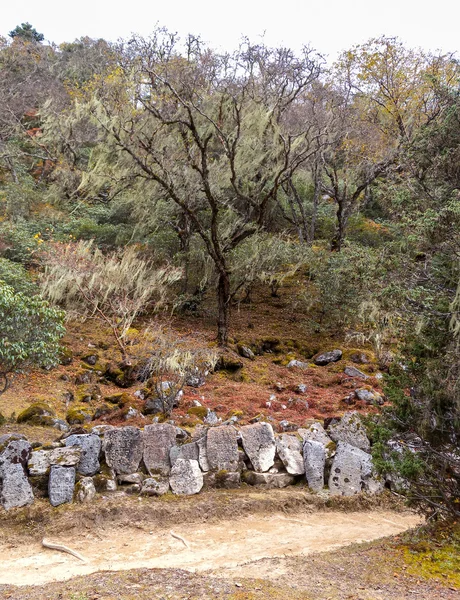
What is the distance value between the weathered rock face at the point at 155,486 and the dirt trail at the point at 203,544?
60 centimetres

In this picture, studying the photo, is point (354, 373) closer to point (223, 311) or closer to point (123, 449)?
point (223, 311)

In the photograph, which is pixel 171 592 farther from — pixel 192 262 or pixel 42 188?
pixel 42 188

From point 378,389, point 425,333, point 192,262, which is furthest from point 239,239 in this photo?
point 425,333

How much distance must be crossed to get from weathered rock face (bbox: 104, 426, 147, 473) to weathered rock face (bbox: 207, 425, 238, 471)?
0.90m

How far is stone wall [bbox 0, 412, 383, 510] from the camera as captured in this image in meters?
6.18

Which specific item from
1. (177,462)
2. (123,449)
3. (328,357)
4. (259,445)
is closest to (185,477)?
(177,462)

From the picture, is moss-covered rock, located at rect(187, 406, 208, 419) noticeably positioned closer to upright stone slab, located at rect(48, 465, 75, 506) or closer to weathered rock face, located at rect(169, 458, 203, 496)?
weathered rock face, located at rect(169, 458, 203, 496)

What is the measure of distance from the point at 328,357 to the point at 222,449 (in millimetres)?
6384

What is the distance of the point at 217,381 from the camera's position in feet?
36.3

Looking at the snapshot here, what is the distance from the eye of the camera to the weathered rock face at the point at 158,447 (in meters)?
6.62

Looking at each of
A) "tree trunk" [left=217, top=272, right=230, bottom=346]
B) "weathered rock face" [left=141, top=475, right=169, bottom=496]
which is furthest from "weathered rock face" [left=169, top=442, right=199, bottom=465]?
"tree trunk" [left=217, top=272, right=230, bottom=346]

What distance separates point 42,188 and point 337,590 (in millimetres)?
19290

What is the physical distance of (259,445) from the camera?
6953 mm

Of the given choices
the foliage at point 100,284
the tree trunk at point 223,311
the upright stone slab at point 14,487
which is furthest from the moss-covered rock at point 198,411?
the tree trunk at point 223,311
